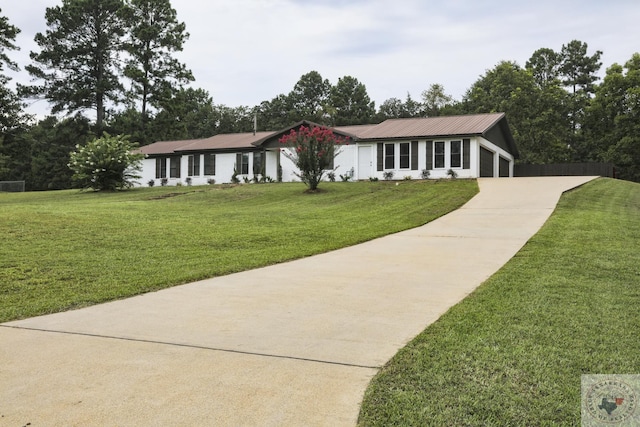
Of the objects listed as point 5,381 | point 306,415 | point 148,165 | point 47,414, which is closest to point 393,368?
point 306,415

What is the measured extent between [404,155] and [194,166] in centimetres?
1515

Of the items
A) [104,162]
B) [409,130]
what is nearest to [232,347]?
[104,162]

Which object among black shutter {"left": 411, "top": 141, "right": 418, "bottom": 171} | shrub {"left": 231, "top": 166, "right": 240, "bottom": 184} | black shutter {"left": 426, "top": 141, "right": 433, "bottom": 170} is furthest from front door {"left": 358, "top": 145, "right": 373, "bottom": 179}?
shrub {"left": 231, "top": 166, "right": 240, "bottom": 184}

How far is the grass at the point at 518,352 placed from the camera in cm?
282

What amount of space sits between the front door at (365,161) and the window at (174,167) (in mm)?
14055

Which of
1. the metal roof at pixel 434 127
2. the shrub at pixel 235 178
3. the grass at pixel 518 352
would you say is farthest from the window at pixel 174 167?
the grass at pixel 518 352

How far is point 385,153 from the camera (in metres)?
29.2

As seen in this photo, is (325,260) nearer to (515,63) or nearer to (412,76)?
(515,63)

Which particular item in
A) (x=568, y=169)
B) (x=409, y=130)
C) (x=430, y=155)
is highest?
(x=409, y=130)

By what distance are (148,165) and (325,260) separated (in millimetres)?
32515

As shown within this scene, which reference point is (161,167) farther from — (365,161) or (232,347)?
(232,347)

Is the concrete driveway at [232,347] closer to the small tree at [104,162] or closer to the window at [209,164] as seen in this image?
the small tree at [104,162]

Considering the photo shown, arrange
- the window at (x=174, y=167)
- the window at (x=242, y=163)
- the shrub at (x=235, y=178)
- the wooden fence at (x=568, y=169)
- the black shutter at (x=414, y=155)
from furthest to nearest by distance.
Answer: the window at (x=174, y=167)
the wooden fence at (x=568, y=169)
the window at (x=242, y=163)
the shrub at (x=235, y=178)
the black shutter at (x=414, y=155)

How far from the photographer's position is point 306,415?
2.84 meters
